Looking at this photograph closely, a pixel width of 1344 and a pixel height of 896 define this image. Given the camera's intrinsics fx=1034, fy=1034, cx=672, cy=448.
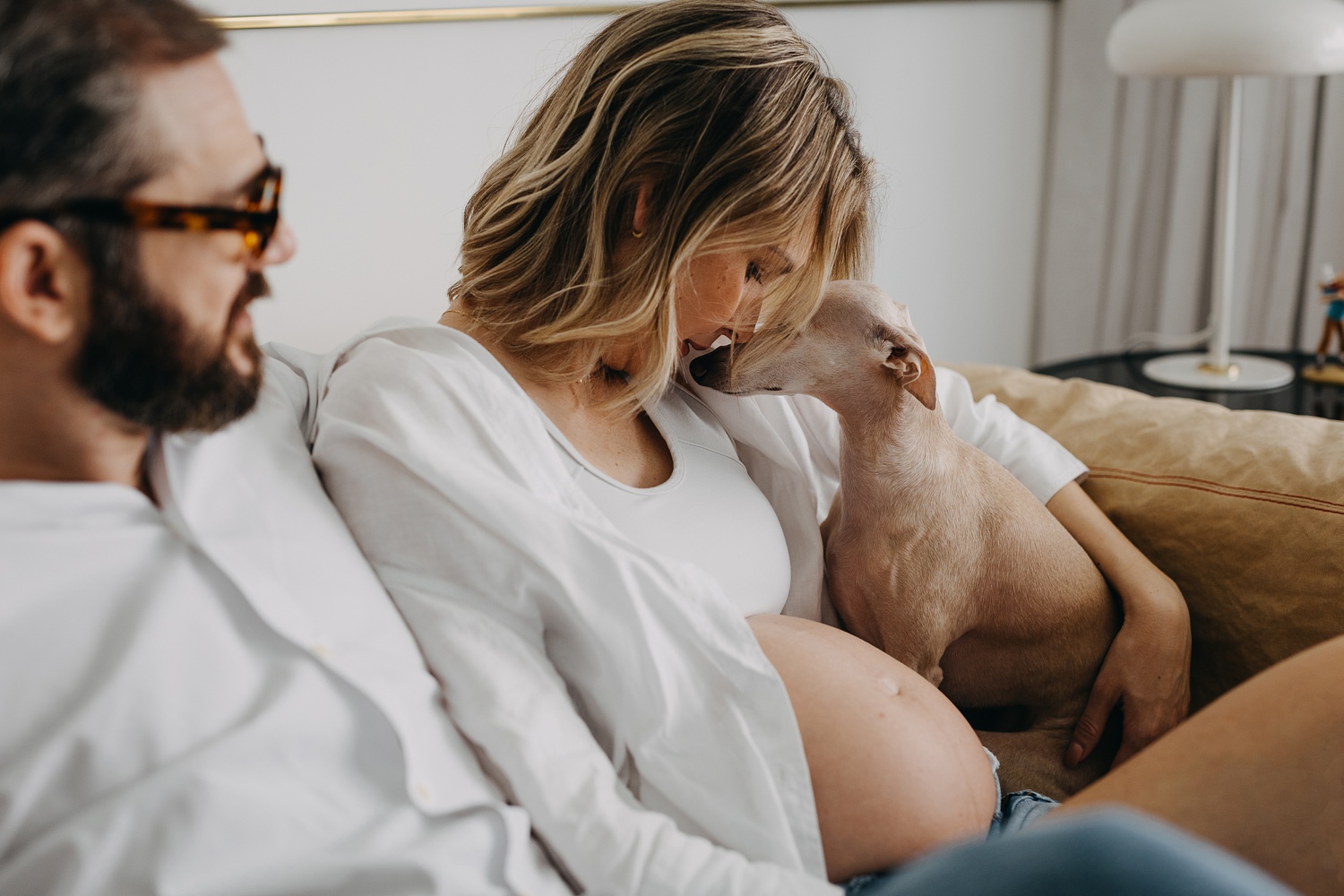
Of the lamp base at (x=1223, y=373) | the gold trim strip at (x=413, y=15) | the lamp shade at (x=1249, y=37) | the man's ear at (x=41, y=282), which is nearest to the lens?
the man's ear at (x=41, y=282)

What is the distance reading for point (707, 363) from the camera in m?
1.24

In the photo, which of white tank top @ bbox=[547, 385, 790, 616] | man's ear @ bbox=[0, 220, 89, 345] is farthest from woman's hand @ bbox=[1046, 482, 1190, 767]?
man's ear @ bbox=[0, 220, 89, 345]

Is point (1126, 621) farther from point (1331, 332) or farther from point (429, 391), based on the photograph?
point (1331, 332)

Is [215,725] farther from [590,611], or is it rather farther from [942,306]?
[942,306]

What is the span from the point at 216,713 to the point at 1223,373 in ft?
6.12

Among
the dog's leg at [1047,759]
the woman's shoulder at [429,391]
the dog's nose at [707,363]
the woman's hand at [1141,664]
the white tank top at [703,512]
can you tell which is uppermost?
the woman's shoulder at [429,391]

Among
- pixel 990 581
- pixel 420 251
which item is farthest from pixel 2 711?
pixel 420 251

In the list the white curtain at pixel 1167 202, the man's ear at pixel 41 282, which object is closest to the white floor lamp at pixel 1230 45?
the white curtain at pixel 1167 202

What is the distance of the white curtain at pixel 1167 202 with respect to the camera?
93.0 inches

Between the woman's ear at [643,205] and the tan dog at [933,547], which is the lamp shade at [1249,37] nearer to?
the tan dog at [933,547]

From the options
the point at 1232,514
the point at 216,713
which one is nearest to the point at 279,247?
the point at 216,713

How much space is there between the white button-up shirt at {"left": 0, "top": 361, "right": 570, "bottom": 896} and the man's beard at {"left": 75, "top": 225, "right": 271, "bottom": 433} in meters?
0.06

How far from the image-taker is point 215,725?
2.29 ft

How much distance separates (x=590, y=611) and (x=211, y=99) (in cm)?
47
